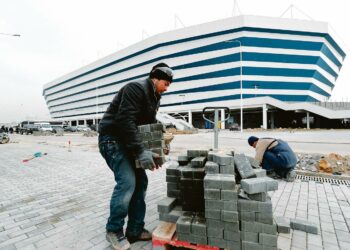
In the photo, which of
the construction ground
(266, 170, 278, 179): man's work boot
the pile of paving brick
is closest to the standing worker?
the construction ground

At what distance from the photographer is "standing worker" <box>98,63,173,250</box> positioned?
2254 mm

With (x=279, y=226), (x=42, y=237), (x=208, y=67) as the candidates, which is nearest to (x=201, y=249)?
(x=279, y=226)

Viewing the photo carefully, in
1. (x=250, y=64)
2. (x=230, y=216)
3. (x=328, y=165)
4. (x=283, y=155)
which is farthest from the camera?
(x=250, y=64)

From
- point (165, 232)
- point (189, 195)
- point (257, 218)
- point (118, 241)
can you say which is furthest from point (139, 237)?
point (257, 218)

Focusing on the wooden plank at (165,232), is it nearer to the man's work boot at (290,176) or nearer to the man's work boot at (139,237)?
the man's work boot at (139,237)

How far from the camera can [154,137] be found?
7.79 feet

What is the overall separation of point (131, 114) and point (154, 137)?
1.11ft

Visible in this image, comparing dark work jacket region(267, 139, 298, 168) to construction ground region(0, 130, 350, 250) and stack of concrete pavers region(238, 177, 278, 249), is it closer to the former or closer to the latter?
construction ground region(0, 130, 350, 250)

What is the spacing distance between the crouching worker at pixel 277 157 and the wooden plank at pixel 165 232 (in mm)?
3282

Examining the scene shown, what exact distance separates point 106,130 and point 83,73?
273 feet

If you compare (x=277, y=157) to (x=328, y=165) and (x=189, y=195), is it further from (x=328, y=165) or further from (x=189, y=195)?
(x=189, y=195)

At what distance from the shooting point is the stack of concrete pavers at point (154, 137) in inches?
92.4

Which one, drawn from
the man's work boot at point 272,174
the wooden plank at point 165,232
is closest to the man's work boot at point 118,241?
the wooden plank at point 165,232

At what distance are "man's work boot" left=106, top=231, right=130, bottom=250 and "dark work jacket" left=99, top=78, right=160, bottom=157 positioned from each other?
33.6 inches
